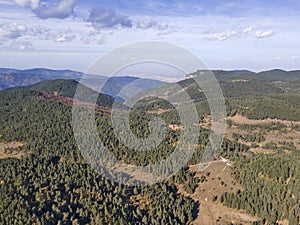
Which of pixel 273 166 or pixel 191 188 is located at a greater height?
pixel 273 166

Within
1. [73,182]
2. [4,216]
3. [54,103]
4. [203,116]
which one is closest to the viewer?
[4,216]

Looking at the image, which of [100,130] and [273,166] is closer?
[273,166]

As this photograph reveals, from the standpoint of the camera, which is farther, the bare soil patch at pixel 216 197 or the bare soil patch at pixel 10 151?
the bare soil patch at pixel 10 151

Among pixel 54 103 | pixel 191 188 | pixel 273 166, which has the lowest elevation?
pixel 191 188

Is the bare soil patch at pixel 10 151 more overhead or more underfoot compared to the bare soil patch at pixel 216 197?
more overhead

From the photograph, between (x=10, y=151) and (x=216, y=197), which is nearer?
(x=216, y=197)

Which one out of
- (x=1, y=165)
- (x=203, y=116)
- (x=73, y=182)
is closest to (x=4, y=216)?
(x=73, y=182)

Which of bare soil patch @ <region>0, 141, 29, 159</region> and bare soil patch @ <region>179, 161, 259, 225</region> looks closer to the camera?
bare soil patch @ <region>179, 161, 259, 225</region>

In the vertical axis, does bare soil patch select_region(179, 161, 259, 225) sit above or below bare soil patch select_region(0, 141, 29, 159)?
below

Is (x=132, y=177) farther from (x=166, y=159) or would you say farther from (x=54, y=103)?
(x=54, y=103)

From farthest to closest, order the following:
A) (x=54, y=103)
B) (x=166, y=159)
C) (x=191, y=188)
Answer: (x=54, y=103) → (x=166, y=159) → (x=191, y=188)

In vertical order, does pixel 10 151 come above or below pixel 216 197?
above
